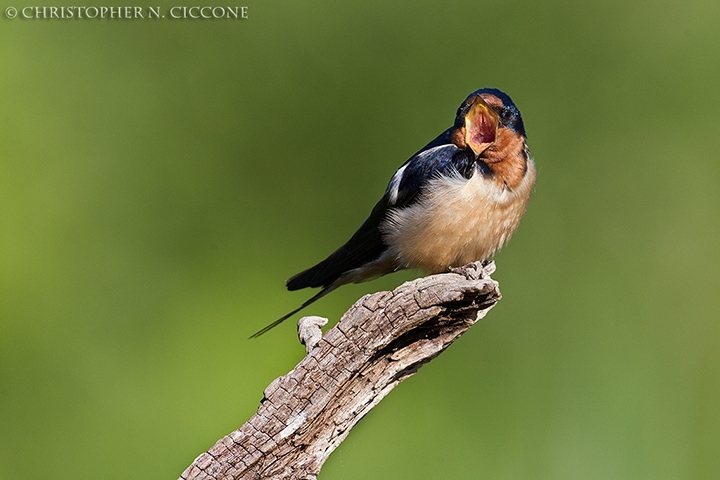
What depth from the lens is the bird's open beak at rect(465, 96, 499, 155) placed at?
2.63 metres

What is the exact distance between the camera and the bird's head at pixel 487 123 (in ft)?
8.61

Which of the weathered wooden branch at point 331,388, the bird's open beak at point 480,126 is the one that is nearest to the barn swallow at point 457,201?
the bird's open beak at point 480,126

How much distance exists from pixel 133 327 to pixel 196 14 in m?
1.50

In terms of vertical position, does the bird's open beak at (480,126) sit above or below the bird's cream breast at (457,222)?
above

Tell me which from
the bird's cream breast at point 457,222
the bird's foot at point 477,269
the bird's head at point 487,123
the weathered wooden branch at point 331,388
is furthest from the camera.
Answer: the bird's cream breast at point 457,222

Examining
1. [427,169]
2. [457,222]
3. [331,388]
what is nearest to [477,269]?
[457,222]

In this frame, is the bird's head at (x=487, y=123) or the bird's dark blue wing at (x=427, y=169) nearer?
the bird's head at (x=487, y=123)

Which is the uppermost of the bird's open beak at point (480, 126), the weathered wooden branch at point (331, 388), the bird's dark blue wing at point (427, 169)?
the bird's open beak at point (480, 126)

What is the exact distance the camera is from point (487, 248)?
9.18 ft

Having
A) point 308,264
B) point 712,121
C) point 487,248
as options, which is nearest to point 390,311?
point 487,248

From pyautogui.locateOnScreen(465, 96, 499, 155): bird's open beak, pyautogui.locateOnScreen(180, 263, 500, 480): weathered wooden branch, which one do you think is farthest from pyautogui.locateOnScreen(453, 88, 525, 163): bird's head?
pyautogui.locateOnScreen(180, 263, 500, 480): weathered wooden branch

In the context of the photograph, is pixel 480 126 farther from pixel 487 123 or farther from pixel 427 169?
pixel 427 169

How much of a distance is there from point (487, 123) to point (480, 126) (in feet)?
0.07

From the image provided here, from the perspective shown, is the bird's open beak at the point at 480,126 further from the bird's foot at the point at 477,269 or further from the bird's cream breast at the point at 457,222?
the bird's foot at the point at 477,269
